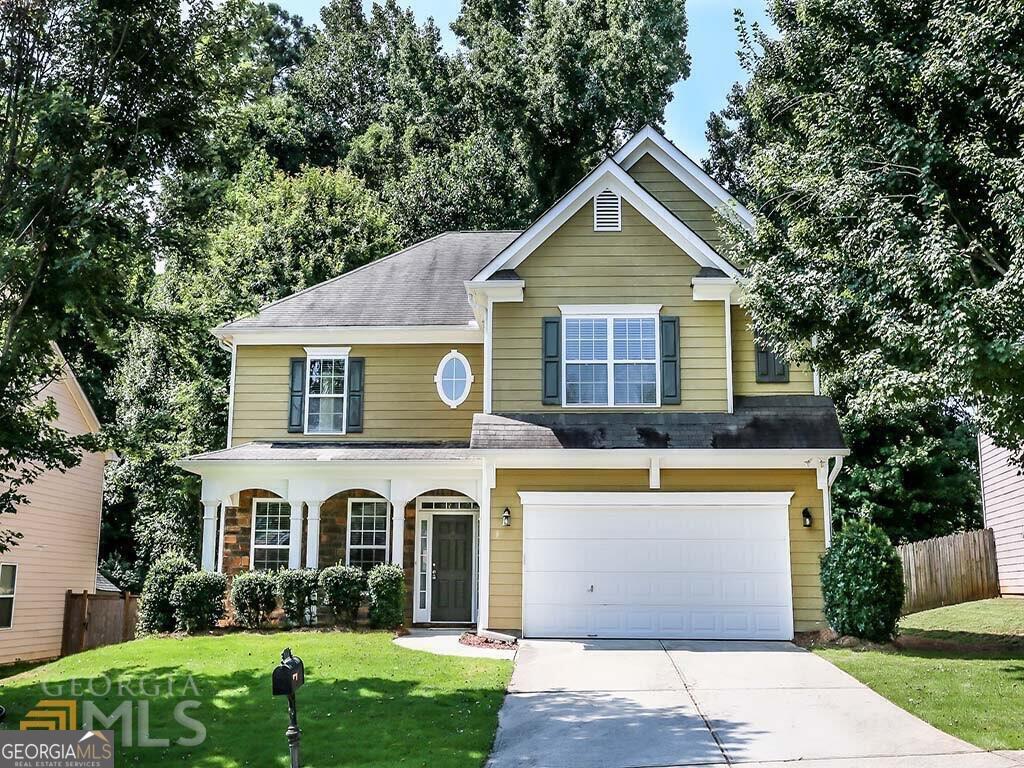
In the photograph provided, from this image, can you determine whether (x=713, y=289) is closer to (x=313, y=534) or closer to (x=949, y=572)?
(x=313, y=534)

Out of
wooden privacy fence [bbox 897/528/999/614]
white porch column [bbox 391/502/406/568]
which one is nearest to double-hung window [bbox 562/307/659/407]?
white porch column [bbox 391/502/406/568]

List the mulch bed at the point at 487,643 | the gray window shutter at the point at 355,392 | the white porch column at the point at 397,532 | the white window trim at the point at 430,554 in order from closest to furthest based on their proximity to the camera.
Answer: the mulch bed at the point at 487,643, the white porch column at the point at 397,532, the white window trim at the point at 430,554, the gray window shutter at the point at 355,392

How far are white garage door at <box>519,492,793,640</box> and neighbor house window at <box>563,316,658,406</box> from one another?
1635 millimetres

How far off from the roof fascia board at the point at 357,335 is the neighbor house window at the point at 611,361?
291 centimetres

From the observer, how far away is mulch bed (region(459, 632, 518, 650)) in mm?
13742

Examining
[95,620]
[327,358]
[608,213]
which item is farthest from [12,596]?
[608,213]

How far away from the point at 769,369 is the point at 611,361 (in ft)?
8.75

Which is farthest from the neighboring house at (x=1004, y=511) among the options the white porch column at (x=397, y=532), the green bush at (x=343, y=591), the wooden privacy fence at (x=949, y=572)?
the green bush at (x=343, y=591)

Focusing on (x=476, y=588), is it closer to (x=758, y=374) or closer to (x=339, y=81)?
(x=758, y=374)

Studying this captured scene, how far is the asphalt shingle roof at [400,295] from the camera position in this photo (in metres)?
18.3

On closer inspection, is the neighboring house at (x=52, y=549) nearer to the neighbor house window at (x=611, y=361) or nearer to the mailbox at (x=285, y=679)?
the neighbor house window at (x=611, y=361)

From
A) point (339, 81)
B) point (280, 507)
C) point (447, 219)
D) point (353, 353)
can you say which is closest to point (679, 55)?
point (447, 219)

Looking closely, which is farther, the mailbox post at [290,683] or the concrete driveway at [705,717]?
the concrete driveway at [705,717]

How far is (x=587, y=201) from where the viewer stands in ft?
51.1
